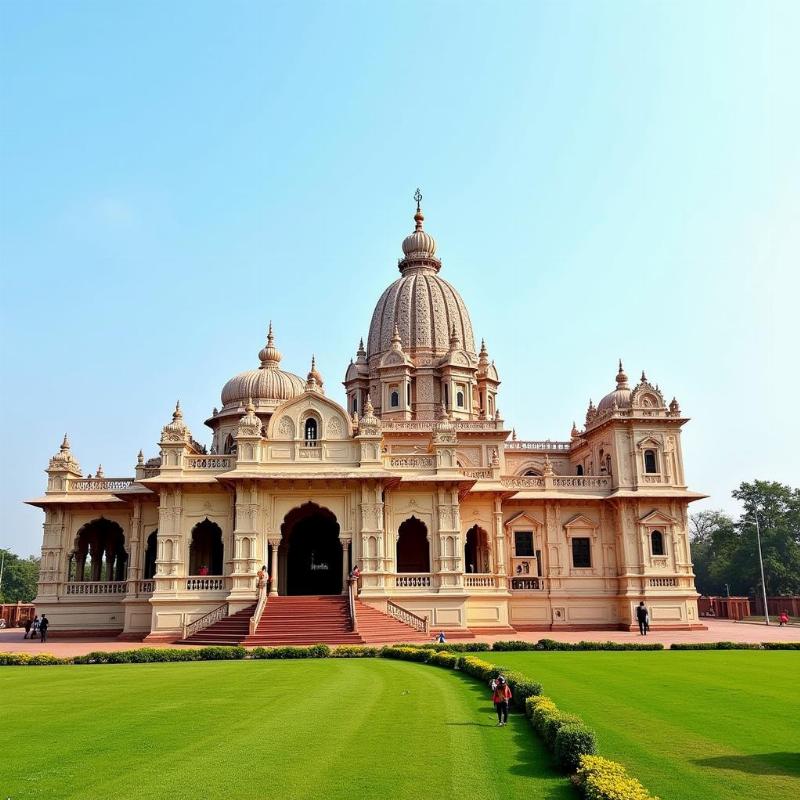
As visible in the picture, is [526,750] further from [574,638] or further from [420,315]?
[420,315]

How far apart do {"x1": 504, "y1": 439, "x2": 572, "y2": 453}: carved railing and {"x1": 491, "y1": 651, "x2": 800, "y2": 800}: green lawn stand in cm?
2254

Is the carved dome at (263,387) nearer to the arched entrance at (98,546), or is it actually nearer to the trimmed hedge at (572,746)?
the arched entrance at (98,546)

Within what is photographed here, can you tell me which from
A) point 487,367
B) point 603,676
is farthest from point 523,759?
point 487,367

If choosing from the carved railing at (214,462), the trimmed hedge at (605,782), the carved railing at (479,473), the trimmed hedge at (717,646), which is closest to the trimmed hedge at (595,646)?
the trimmed hedge at (717,646)

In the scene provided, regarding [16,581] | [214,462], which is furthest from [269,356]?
[16,581]

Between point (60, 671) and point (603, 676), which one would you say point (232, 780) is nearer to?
→ point (603, 676)

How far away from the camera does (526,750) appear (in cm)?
1066

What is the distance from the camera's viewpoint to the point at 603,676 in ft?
58.5

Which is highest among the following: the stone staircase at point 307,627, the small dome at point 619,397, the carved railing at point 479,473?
the small dome at point 619,397

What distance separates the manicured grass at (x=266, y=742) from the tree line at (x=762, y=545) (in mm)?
51585

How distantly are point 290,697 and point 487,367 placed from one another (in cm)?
3514

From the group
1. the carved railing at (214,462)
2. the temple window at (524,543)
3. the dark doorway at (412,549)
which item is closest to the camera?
the carved railing at (214,462)

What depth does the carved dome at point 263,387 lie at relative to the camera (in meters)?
43.9

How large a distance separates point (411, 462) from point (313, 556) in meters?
7.43
